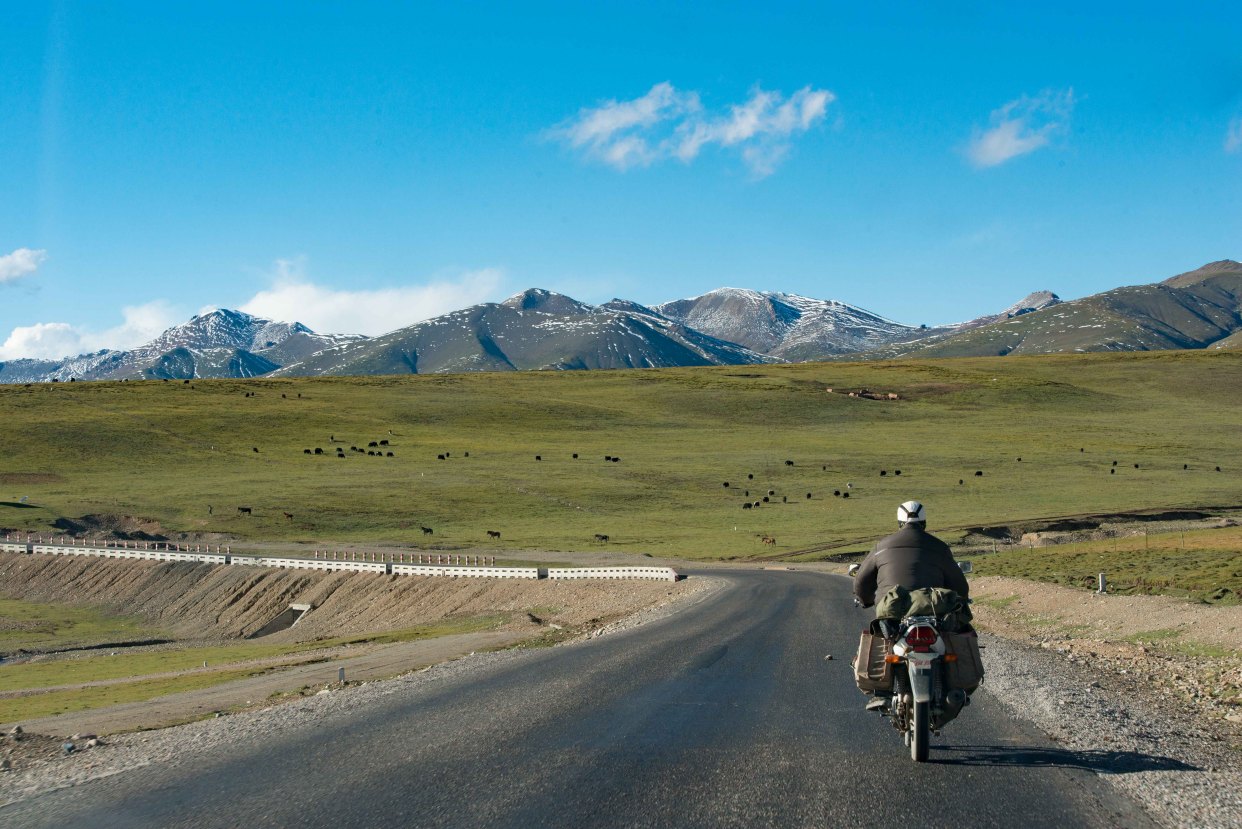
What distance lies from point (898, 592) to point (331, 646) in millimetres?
34481

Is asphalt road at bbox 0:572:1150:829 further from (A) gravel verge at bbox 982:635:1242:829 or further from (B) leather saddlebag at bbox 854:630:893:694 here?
(B) leather saddlebag at bbox 854:630:893:694

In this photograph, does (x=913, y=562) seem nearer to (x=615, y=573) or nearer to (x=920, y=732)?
(x=920, y=732)

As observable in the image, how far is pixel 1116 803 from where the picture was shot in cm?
945

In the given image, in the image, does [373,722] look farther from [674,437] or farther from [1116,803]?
[674,437]

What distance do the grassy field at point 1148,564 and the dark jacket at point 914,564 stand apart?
20.5 meters

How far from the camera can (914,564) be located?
11.6 meters

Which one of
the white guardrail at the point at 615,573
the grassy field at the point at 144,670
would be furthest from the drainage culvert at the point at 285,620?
the white guardrail at the point at 615,573

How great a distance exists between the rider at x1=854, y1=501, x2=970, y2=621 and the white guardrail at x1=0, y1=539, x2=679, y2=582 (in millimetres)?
38558

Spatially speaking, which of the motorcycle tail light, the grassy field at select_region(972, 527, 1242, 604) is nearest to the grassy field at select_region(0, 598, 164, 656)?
the grassy field at select_region(972, 527, 1242, 604)

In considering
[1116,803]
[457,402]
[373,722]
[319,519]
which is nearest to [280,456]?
[319,519]

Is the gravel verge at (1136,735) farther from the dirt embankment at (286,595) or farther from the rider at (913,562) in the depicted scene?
the dirt embankment at (286,595)

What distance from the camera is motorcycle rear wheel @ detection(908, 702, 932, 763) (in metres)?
10.8

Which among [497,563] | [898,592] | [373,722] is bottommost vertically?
[497,563]

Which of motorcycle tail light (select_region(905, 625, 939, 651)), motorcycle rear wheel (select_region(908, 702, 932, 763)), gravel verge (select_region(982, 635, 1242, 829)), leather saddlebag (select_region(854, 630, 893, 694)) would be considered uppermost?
motorcycle tail light (select_region(905, 625, 939, 651))
